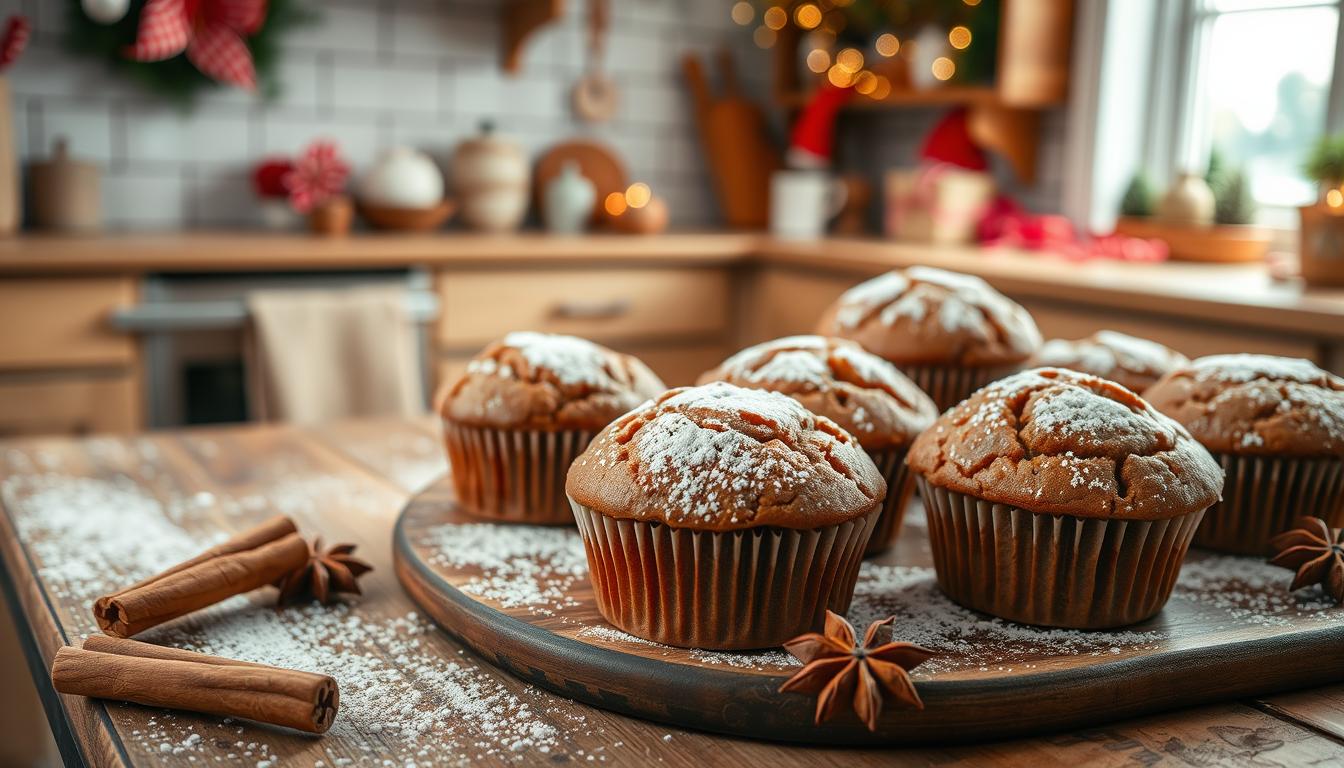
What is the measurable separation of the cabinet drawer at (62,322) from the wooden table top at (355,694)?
1.26 m

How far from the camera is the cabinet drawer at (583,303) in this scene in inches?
115

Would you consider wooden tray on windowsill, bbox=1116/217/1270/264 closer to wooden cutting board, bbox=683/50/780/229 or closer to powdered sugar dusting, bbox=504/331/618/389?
wooden cutting board, bbox=683/50/780/229

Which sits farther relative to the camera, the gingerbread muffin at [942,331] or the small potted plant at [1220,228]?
the small potted plant at [1220,228]

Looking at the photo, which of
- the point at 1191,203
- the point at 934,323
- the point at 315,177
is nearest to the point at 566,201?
the point at 315,177

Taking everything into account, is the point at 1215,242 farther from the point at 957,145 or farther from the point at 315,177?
the point at 315,177

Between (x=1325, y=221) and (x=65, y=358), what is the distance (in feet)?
7.97

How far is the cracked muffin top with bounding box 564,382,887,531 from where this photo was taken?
85 centimetres

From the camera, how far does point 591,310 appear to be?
121 inches

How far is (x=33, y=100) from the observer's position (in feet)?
9.94

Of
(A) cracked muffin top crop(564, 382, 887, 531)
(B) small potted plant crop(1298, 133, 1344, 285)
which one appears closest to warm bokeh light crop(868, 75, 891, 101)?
(B) small potted plant crop(1298, 133, 1344, 285)

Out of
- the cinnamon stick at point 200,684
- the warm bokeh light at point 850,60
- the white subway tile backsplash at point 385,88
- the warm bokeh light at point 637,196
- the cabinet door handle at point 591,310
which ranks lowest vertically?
the cinnamon stick at point 200,684

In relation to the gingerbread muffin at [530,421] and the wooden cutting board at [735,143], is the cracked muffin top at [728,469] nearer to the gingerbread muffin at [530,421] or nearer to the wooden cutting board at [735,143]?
the gingerbread muffin at [530,421]

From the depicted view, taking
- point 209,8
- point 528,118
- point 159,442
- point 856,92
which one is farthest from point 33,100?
point 856,92

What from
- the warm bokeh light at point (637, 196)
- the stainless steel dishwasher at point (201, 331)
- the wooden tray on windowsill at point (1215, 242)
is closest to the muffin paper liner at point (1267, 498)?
the wooden tray on windowsill at point (1215, 242)
